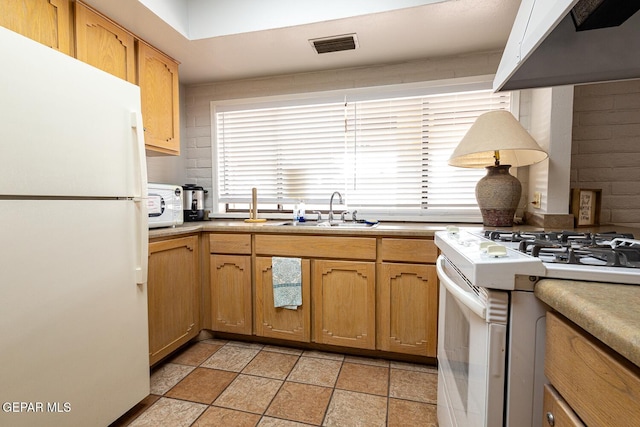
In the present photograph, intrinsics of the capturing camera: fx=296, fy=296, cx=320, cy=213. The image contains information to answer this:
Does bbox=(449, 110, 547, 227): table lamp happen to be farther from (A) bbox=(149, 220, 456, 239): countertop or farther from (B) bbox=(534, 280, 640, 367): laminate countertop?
(B) bbox=(534, 280, 640, 367): laminate countertop

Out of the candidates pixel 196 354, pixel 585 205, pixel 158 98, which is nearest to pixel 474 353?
pixel 585 205

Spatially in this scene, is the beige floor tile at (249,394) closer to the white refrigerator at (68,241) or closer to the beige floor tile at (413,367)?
the white refrigerator at (68,241)

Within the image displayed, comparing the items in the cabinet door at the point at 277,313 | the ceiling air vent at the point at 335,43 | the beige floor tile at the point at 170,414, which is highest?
the ceiling air vent at the point at 335,43

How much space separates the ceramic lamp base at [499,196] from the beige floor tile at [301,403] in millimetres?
1418

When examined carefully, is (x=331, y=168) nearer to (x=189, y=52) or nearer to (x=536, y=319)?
(x=189, y=52)

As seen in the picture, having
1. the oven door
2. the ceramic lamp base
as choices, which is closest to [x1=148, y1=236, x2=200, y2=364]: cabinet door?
the oven door

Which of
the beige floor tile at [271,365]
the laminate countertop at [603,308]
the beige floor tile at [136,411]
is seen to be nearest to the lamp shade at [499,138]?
the laminate countertop at [603,308]

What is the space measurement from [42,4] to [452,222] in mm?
2769

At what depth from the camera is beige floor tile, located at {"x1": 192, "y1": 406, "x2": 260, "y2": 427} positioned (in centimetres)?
142

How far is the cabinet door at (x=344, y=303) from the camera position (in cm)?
194

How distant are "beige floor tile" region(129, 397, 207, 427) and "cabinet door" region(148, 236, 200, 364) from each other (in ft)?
0.94

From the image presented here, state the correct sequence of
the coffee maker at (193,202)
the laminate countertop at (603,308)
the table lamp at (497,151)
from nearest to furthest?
the laminate countertop at (603,308)
the table lamp at (497,151)
the coffee maker at (193,202)

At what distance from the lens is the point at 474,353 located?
2.60ft

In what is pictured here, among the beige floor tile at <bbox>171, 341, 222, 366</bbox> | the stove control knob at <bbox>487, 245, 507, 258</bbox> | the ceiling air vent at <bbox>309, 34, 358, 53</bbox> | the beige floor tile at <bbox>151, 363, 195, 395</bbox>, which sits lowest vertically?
the beige floor tile at <bbox>171, 341, 222, 366</bbox>
